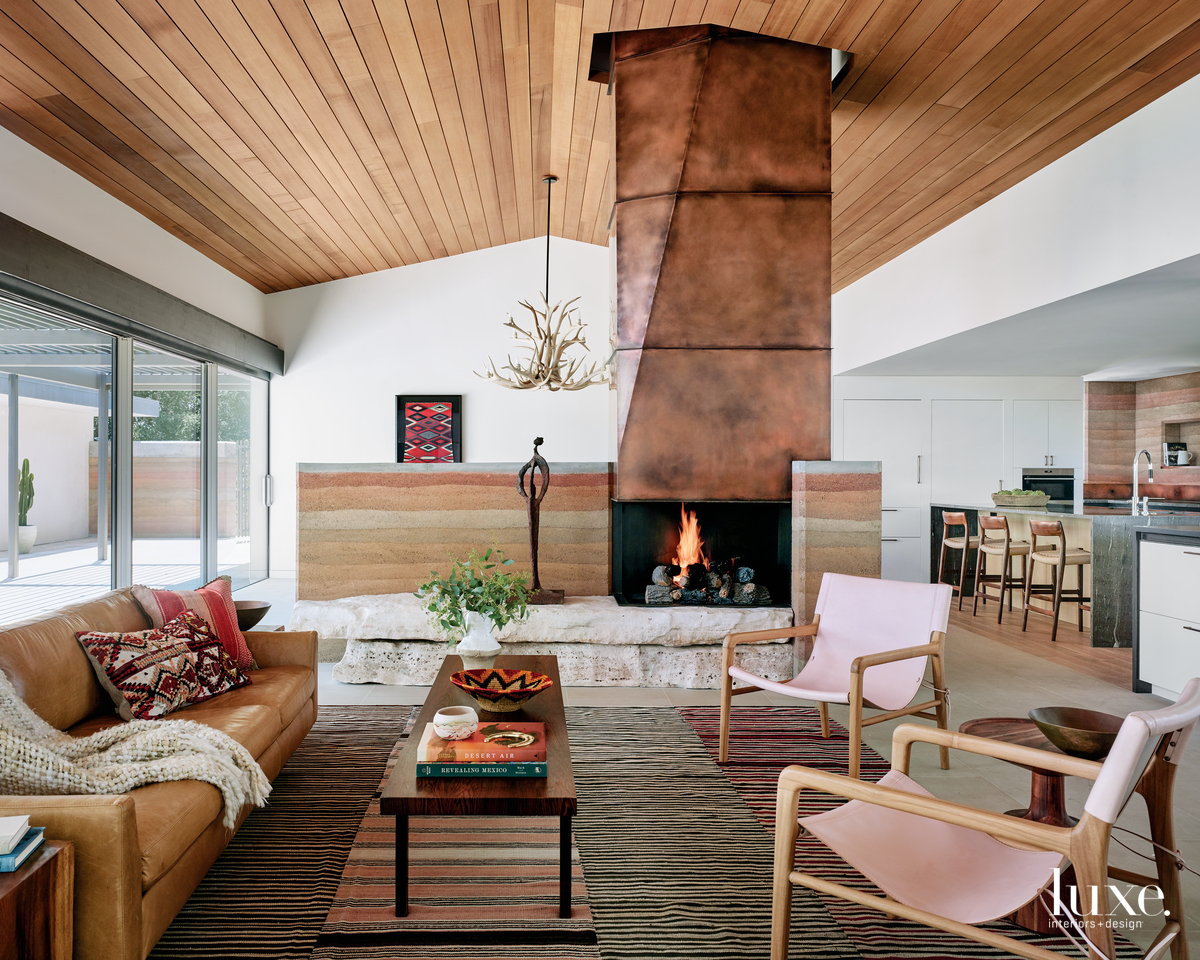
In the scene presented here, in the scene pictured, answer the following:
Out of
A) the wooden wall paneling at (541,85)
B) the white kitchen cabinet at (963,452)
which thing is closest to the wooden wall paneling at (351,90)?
the wooden wall paneling at (541,85)

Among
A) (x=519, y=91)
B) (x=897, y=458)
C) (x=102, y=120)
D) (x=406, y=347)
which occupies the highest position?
(x=519, y=91)

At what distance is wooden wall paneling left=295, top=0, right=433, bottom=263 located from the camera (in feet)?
11.7

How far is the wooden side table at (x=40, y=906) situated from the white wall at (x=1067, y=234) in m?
4.64

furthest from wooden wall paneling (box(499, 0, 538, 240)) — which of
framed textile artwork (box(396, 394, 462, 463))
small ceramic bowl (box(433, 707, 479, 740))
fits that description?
small ceramic bowl (box(433, 707, 479, 740))

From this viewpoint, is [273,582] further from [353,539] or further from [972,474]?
[972,474]

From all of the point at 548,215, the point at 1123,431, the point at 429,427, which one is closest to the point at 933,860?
the point at 548,215

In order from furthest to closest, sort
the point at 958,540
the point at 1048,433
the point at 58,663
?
1. the point at 1048,433
2. the point at 958,540
3. the point at 58,663

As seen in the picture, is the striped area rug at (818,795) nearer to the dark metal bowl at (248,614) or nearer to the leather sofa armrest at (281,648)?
the leather sofa armrest at (281,648)

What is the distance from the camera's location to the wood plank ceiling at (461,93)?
11.2 feet

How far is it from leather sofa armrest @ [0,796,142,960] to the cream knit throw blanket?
26 cm

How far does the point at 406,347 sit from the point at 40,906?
6.87 m

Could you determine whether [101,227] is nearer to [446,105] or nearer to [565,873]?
[446,105]

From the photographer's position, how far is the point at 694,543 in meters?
4.73

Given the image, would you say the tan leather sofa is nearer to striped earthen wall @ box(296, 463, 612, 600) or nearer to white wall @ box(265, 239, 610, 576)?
striped earthen wall @ box(296, 463, 612, 600)
